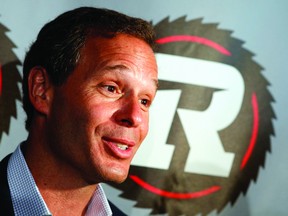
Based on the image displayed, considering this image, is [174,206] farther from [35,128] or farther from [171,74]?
[35,128]

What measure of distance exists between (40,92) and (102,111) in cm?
17

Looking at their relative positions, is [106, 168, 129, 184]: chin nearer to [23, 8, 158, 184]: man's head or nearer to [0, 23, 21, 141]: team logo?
[23, 8, 158, 184]: man's head

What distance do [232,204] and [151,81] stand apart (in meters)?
0.74

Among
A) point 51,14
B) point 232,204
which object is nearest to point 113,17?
point 51,14

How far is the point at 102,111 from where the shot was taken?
117cm

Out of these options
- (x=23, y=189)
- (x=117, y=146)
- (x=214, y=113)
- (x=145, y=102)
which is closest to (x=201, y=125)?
(x=214, y=113)

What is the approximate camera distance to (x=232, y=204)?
71.1 inches

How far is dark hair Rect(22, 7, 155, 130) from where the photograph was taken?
48.4 inches

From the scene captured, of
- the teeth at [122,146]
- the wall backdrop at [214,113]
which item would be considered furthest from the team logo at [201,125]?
the teeth at [122,146]

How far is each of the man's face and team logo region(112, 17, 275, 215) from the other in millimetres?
525

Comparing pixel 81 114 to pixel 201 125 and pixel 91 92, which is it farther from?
pixel 201 125

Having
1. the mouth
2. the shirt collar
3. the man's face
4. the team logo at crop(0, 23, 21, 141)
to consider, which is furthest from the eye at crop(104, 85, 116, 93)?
the team logo at crop(0, 23, 21, 141)

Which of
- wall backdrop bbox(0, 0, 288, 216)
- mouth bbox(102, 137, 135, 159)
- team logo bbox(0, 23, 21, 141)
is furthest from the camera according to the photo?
wall backdrop bbox(0, 0, 288, 216)

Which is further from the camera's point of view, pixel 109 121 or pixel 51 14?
pixel 51 14
